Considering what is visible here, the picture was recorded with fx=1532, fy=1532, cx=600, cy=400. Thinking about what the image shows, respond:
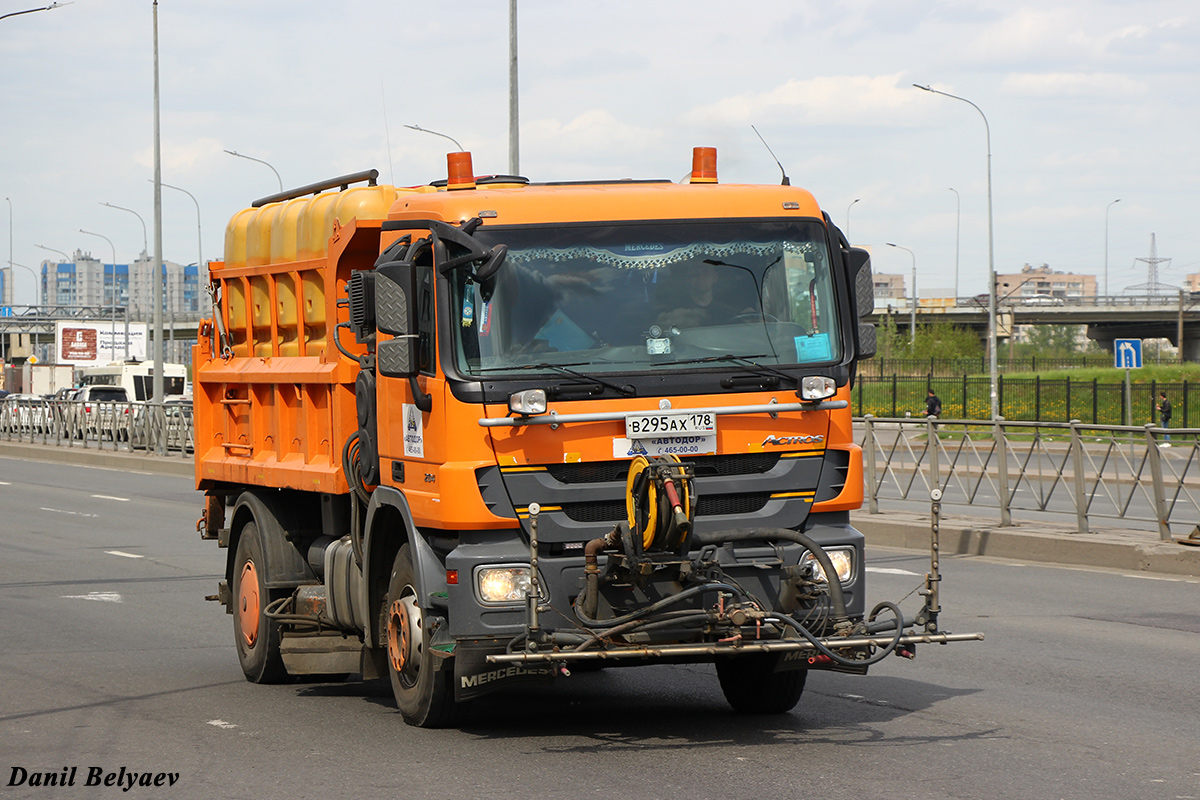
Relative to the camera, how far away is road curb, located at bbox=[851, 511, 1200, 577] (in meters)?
14.0

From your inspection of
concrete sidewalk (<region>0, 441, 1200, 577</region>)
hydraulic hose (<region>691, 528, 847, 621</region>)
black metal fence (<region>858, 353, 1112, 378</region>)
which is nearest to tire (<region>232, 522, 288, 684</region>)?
hydraulic hose (<region>691, 528, 847, 621</region>)

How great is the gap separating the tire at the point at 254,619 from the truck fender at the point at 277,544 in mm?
65

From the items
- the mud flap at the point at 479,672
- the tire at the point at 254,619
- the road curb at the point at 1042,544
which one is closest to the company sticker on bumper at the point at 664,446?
the mud flap at the point at 479,672

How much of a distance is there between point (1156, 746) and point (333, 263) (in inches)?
192

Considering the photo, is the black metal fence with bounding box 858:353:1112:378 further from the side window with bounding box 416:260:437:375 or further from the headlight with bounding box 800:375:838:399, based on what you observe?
the side window with bounding box 416:260:437:375

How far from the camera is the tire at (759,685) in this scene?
7684 mm

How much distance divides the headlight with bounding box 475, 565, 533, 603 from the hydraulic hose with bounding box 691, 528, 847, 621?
786mm

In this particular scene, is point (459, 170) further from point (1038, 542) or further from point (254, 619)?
point (1038, 542)

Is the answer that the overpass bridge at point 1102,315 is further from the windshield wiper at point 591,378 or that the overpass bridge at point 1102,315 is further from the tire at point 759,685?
the windshield wiper at point 591,378

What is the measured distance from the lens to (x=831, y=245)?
288 inches

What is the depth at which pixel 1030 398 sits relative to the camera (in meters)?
54.6

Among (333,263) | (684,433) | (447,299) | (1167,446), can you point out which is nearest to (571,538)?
(684,433)

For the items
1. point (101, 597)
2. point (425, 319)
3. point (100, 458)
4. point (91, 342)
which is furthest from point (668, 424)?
point (91, 342)

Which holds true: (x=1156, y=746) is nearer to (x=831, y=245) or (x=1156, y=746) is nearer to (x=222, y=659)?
(x=831, y=245)
